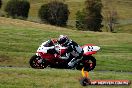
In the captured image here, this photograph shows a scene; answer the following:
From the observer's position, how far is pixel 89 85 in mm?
18156

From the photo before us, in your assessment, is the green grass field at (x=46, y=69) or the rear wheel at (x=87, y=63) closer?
the green grass field at (x=46, y=69)

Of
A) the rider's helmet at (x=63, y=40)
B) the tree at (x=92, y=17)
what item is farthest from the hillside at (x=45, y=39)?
the tree at (x=92, y=17)

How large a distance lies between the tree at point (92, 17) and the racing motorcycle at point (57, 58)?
60.1 metres

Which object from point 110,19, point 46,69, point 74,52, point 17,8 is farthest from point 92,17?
point 46,69

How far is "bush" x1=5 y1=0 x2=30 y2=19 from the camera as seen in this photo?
89188 millimetres

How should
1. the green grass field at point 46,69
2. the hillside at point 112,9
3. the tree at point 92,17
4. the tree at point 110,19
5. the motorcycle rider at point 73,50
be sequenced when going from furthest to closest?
the hillside at point 112,9 < the tree at point 110,19 < the tree at point 92,17 < the motorcycle rider at point 73,50 < the green grass field at point 46,69

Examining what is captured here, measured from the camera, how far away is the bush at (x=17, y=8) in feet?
293

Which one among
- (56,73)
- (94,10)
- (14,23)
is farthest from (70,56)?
(94,10)

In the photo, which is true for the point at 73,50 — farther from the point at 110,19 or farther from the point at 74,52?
the point at 110,19

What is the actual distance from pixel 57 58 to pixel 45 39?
18970mm

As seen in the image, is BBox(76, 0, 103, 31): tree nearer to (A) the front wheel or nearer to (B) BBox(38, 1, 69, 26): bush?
(B) BBox(38, 1, 69, 26): bush

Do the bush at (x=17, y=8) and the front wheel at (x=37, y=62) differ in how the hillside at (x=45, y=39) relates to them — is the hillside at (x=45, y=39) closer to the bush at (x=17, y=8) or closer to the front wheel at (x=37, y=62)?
the front wheel at (x=37, y=62)

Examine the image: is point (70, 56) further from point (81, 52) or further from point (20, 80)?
point (20, 80)

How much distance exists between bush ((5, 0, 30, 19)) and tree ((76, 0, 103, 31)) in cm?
1344
